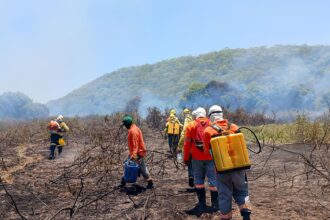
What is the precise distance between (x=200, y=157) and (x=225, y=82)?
45033 mm

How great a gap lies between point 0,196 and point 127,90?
298ft

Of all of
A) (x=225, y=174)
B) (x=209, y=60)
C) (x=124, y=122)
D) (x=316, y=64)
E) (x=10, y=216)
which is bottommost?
(x=10, y=216)

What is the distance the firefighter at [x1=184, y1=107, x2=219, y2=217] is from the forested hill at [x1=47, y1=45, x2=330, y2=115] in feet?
117

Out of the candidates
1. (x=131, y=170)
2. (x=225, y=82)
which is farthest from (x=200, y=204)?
(x=225, y=82)

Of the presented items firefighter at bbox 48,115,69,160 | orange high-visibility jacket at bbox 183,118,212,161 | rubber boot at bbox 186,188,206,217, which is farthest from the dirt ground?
firefighter at bbox 48,115,69,160

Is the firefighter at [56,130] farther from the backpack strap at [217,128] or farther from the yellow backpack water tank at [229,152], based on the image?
the yellow backpack water tank at [229,152]

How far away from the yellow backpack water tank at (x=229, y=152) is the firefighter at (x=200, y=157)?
4.90 ft

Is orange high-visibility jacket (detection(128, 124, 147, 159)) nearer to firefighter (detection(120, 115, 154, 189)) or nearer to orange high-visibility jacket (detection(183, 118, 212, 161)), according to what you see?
firefighter (detection(120, 115, 154, 189))

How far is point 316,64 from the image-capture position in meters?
58.7

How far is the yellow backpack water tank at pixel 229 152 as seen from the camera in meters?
4.71

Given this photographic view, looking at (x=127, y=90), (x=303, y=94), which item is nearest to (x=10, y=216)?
(x=303, y=94)

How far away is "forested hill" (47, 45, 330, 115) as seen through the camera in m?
45.6

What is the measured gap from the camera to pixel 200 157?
6289 millimetres

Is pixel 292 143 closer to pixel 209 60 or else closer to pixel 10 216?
pixel 10 216
